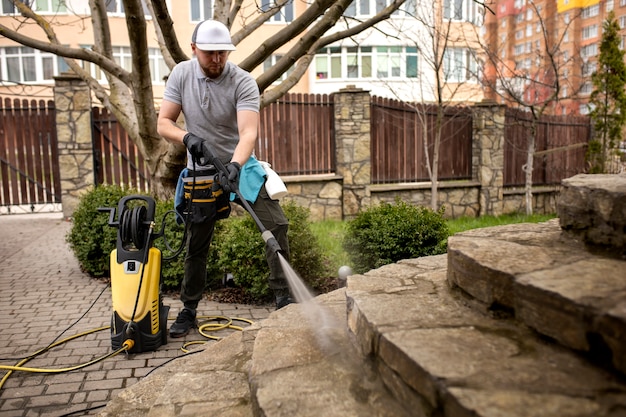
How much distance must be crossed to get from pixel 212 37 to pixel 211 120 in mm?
637

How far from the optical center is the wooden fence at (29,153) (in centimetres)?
1135

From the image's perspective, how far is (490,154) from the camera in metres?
12.7

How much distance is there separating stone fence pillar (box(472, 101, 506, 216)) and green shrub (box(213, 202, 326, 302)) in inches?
314

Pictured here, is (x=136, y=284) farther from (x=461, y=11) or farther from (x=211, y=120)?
(x=461, y=11)

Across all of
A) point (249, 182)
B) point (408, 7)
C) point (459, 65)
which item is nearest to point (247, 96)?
point (249, 182)

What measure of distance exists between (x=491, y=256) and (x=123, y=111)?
264 inches

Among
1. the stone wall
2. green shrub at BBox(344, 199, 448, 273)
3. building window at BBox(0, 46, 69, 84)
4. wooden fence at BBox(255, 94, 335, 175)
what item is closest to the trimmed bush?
green shrub at BBox(344, 199, 448, 273)

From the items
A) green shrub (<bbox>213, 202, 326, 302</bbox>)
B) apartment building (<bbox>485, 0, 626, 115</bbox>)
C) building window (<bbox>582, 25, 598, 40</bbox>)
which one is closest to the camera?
green shrub (<bbox>213, 202, 326, 302</bbox>)

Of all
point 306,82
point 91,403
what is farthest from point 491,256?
point 306,82

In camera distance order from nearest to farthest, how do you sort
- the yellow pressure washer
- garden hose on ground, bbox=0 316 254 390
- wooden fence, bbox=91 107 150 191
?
garden hose on ground, bbox=0 316 254 390 → the yellow pressure washer → wooden fence, bbox=91 107 150 191

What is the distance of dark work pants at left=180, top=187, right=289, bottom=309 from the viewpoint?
13.7 ft

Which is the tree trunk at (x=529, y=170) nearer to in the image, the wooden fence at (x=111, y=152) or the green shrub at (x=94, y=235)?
the wooden fence at (x=111, y=152)

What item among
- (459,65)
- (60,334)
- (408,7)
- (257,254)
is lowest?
(60,334)

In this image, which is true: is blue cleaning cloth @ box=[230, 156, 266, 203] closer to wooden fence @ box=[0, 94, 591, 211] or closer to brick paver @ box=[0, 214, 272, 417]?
brick paver @ box=[0, 214, 272, 417]
